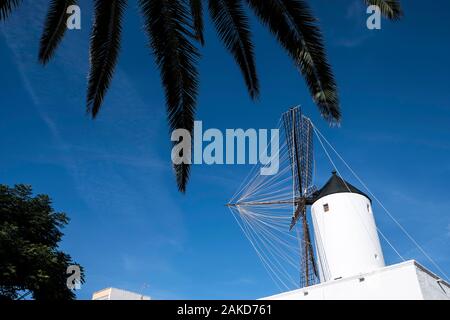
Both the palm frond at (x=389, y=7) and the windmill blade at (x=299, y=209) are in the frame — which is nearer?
the palm frond at (x=389, y=7)

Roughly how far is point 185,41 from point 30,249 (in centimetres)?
1652

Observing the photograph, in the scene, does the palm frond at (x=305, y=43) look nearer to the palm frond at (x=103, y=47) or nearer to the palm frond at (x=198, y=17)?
the palm frond at (x=198, y=17)

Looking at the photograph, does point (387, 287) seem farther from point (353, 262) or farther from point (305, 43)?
point (305, 43)

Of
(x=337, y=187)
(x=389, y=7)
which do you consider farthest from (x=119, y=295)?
(x=389, y=7)

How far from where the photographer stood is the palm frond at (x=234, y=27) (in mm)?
7289

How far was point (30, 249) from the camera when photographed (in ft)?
63.2

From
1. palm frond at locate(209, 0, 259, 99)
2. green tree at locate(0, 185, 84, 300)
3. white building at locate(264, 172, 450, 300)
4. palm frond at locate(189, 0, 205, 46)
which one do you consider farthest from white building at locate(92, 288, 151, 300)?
palm frond at locate(209, 0, 259, 99)

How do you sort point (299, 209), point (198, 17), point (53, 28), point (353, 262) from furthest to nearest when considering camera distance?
1. point (299, 209)
2. point (353, 262)
3. point (198, 17)
4. point (53, 28)

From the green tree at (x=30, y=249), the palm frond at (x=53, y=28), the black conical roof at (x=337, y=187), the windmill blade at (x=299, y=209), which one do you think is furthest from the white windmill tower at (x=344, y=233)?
the palm frond at (x=53, y=28)

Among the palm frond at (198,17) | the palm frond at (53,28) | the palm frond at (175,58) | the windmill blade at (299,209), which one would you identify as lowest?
the palm frond at (175,58)

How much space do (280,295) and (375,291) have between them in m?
3.69

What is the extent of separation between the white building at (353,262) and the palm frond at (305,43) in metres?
9.75
